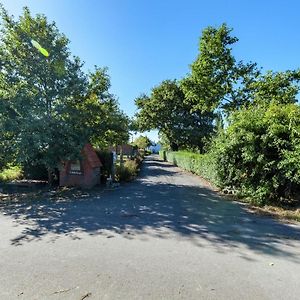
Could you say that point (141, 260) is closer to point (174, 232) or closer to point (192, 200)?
point (174, 232)

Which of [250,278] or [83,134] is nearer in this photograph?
[250,278]

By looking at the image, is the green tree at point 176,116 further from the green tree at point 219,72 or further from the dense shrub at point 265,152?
the dense shrub at point 265,152

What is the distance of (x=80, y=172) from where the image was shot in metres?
15.2

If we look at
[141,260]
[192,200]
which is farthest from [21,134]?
[141,260]

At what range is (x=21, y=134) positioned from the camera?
39.8 ft

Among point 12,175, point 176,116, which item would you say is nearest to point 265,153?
point 12,175

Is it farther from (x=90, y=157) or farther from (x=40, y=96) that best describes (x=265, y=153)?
(x=40, y=96)

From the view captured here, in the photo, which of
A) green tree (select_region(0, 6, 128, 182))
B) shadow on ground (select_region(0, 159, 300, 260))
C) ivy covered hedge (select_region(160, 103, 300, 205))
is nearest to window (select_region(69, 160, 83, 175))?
green tree (select_region(0, 6, 128, 182))

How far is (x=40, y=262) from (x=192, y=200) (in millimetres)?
7725

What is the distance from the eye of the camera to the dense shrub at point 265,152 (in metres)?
10.4

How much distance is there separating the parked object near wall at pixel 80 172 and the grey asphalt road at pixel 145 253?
15.4 feet

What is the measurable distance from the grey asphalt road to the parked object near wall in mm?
4697

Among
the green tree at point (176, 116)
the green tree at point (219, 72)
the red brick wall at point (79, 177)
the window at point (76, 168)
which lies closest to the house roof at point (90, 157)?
the red brick wall at point (79, 177)

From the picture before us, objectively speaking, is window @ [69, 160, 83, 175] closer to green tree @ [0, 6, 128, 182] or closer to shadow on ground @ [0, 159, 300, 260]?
green tree @ [0, 6, 128, 182]
